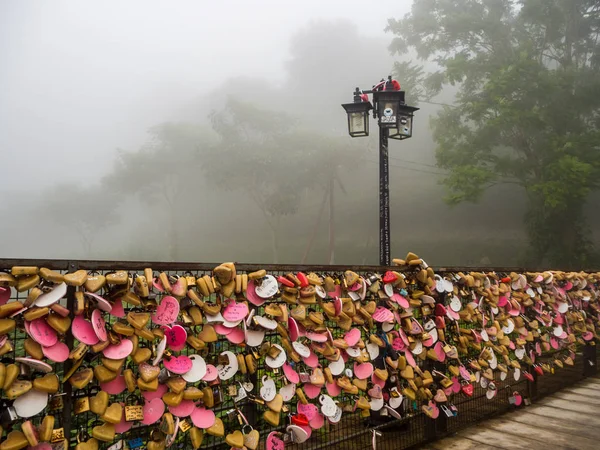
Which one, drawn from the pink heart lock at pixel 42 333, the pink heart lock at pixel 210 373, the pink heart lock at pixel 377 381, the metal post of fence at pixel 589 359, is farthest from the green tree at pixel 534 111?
the pink heart lock at pixel 42 333

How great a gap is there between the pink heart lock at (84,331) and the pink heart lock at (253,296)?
0.83m

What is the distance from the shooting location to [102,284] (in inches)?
78.1

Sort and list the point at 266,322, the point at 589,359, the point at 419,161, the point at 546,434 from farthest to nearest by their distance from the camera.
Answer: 1. the point at 419,161
2. the point at 589,359
3. the point at 546,434
4. the point at 266,322

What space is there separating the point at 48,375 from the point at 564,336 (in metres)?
5.45

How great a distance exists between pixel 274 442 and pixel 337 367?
24.4 inches

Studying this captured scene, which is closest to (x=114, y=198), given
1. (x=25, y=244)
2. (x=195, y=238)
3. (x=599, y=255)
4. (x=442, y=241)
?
(x=195, y=238)

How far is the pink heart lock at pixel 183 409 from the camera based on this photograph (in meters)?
2.17

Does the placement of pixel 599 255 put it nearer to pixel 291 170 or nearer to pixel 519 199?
pixel 519 199

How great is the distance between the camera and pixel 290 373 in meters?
2.62

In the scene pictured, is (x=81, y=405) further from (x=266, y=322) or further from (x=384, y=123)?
(x=384, y=123)

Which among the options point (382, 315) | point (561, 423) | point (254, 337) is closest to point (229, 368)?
point (254, 337)

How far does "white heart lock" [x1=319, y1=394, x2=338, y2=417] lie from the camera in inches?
109

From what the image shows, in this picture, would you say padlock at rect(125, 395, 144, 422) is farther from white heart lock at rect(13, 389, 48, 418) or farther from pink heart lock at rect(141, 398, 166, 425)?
white heart lock at rect(13, 389, 48, 418)

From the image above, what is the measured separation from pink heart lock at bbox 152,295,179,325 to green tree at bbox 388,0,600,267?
1678cm
